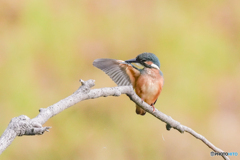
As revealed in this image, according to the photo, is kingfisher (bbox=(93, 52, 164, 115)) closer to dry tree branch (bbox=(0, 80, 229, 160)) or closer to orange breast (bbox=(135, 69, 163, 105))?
orange breast (bbox=(135, 69, 163, 105))

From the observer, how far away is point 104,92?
527 mm

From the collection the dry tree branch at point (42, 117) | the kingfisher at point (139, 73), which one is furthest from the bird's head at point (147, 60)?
the dry tree branch at point (42, 117)

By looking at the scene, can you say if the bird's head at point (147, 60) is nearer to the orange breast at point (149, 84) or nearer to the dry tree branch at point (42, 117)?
the orange breast at point (149, 84)

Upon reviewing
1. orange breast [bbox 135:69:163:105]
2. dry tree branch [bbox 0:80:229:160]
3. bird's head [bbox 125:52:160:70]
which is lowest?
orange breast [bbox 135:69:163:105]

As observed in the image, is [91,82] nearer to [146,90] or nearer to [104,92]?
[104,92]

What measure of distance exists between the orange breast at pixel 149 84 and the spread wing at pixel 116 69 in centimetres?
5

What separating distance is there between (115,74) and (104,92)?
0.23m

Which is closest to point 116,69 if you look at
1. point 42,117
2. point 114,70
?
point 114,70

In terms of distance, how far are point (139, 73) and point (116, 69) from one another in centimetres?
8

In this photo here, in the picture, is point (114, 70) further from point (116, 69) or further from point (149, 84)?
point (149, 84)

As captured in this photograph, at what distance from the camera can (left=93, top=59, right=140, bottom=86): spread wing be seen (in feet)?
2.43

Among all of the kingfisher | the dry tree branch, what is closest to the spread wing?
the kingfisher

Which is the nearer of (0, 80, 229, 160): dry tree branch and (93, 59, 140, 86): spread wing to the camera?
(0, 80, 229, 160): dry tree branch

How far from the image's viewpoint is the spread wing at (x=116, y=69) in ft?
2.43
